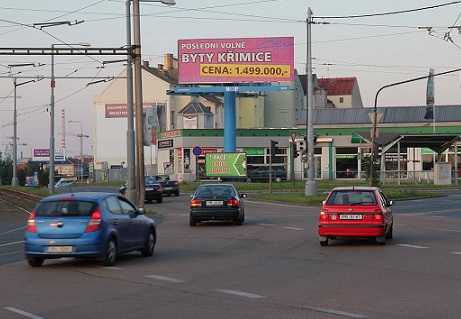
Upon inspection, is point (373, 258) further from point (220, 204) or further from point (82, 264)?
point (220, 204)

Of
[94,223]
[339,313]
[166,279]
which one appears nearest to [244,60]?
[94,223]

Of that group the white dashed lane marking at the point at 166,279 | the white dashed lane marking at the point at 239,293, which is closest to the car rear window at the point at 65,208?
the white dashed lane marking at the point at 166,279

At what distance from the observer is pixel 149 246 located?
19.0m

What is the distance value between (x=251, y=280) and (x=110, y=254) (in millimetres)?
3460

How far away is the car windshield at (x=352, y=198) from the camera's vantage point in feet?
68.5

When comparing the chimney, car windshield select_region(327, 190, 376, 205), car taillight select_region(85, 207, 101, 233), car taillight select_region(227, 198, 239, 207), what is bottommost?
car taillight select_region(227, 198, 239, 207)

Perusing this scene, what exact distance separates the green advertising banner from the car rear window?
2012 inches

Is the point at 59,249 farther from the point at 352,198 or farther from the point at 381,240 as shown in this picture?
the point at 381,240

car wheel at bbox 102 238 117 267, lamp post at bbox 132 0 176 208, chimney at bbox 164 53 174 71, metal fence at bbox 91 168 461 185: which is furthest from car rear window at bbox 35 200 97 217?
chimney at bbox 164 53 174 71

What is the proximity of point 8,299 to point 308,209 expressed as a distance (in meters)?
28.1

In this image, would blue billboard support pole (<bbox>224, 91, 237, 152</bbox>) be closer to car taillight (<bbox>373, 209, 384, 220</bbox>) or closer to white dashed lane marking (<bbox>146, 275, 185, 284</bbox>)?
car taillight (<bbox>373, 209, 384, 220</bbox>)

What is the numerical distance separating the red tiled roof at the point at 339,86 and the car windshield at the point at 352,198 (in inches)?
4160

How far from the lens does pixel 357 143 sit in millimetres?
83500

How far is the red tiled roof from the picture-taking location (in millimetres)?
126500
